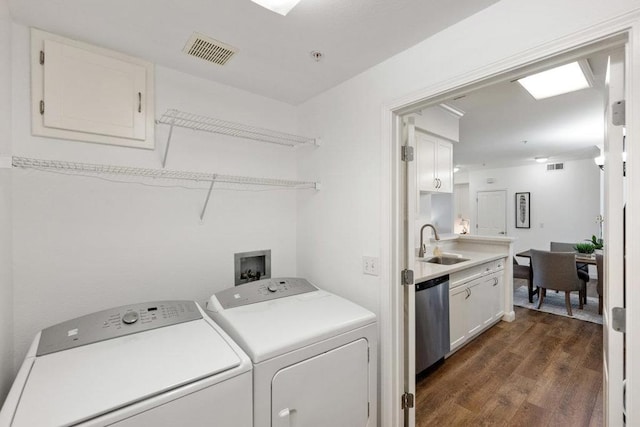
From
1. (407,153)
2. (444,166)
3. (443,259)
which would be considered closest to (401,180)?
(407,153)

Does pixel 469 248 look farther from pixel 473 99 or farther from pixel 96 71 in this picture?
pixel 96 71

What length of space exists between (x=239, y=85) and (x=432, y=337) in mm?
2428

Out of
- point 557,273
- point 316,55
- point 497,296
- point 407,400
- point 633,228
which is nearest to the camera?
point 633,228

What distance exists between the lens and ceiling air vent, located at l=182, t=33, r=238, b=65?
4.69 feet

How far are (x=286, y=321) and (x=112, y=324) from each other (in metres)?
0.74

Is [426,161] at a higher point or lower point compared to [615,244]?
higher

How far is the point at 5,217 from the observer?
1179 millimetres

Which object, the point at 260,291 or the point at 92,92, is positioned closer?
the point at 92,92

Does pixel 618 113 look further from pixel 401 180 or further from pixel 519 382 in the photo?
pixel 519 382

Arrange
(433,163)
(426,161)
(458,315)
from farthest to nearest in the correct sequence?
(433,163) → (426,161) → (458,315)

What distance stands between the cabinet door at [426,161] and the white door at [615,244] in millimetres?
1760

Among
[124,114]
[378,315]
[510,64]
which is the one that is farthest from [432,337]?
[124,114]

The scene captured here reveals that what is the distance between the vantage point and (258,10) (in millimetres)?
1216

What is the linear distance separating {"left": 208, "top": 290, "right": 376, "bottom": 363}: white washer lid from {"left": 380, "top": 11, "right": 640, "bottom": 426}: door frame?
292 millimetres
